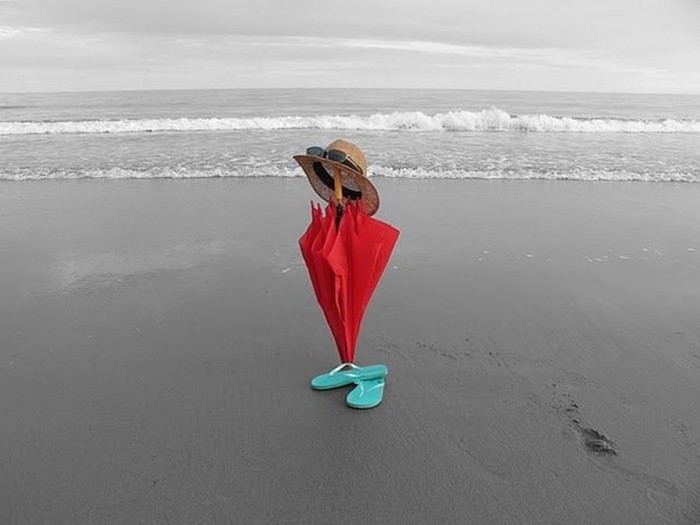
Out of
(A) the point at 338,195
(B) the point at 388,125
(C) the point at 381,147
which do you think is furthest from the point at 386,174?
(B) the point at 388,125

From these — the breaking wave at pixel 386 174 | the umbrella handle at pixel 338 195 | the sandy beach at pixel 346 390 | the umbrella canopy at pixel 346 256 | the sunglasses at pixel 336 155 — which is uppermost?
the sunglasses at pixel 336 155

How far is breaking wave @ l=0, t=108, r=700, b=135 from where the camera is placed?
1878cm

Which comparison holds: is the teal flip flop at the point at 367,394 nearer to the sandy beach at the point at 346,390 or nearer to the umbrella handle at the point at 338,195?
the sandy beach at the point at 346,390

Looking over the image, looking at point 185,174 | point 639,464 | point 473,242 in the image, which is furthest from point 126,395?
point 185,174

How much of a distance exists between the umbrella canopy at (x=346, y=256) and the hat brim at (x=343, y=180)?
0.28 feet

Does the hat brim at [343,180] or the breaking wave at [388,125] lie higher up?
the hat brim at [343,180]

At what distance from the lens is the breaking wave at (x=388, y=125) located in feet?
61.6

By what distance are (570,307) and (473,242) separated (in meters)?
1.86

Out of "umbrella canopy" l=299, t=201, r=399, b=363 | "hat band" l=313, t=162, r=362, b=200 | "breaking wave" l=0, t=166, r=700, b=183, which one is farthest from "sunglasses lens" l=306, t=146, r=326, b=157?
"breaking wave" l=0, t=166, r=700, b=183

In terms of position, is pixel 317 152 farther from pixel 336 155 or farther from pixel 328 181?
pixel 328 181

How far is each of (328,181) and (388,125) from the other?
17.3 metres

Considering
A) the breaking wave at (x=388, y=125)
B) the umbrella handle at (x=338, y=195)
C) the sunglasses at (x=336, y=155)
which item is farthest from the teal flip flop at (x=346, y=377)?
the breaking wave at (x=388, y=125)

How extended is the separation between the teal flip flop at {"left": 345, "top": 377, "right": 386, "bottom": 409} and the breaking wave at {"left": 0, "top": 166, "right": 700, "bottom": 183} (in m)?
7.12

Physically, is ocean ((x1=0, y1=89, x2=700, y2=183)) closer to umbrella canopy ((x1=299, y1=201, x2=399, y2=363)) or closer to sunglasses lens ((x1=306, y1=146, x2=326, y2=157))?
umbrella canopy ((x1=299, y1=201, x2=399, y2=363))
